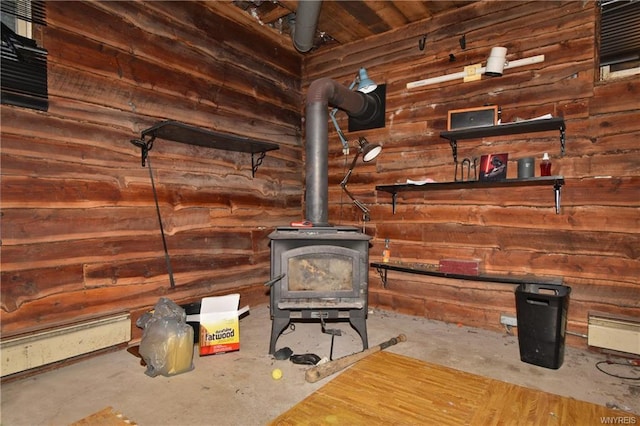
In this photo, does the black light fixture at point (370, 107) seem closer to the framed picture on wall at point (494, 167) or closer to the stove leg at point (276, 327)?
the framed picture on wall at point (494, 167)

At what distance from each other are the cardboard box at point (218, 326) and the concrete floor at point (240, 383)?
66mm

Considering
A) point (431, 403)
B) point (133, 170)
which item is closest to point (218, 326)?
point (133, 170)

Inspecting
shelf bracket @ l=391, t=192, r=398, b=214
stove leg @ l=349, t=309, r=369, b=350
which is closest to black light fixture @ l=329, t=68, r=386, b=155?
shelf bracket @ l=391, t=192, r=398, b=214

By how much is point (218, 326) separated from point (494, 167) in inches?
91.7

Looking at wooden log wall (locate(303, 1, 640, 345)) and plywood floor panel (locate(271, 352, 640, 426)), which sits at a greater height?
wooden log wall (locate(303, 1, 640, 345))

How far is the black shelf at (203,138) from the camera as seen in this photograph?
2516 mm

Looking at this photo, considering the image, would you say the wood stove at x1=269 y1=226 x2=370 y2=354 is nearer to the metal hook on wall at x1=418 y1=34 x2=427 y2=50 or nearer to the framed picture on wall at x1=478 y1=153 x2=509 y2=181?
the framed picture on wall at x1=478 y1=153 x2=509 y2=181

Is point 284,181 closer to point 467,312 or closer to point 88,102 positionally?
point 88,102

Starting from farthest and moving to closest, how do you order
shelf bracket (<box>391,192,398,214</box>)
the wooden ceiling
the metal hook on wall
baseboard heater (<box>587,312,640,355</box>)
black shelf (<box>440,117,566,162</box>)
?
1. shelf bracket (<box>391,192,398,214</box>)
2. the metal hook on wall
3. the wooden ceiling
4. black shelf (<box>440,117,566,162</box>)
5. baseboard heater (<box>587,312,640,355</box>)

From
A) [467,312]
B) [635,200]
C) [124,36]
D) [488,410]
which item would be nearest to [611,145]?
[635,200]

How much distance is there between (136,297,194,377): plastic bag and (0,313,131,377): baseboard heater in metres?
0.41

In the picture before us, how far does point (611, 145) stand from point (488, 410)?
1998 mm

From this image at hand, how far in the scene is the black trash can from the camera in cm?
222

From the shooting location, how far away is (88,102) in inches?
92.3
